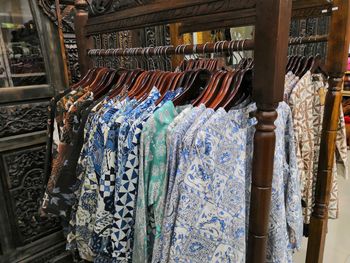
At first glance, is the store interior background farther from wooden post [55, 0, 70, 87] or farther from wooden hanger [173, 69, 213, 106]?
wooden hanger [173, 69, 213, 106]

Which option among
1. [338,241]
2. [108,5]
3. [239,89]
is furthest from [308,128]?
[338,241]

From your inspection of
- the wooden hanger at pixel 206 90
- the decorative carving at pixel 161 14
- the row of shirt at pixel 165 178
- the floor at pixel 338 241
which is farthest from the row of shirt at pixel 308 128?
the floor at pixel 338 241

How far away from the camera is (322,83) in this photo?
107 centimetres

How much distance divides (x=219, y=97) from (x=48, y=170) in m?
0.75

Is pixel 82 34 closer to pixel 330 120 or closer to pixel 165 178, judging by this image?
pixel 165 178

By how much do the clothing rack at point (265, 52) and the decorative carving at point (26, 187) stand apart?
0.58m

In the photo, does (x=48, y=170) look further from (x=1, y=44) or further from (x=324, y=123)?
(x=324, y=123)

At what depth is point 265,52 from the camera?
1.71 ft

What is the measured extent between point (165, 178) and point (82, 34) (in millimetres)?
758

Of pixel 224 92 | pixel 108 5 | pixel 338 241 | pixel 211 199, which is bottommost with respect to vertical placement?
pixel 338 241

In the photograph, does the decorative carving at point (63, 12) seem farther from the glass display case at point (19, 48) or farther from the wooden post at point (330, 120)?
the wooden post at point (330, 120)

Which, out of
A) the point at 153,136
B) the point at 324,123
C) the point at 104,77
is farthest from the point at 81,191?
the point at 324,123

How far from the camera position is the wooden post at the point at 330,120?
2.89ft

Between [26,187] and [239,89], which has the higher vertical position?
[239,89]
